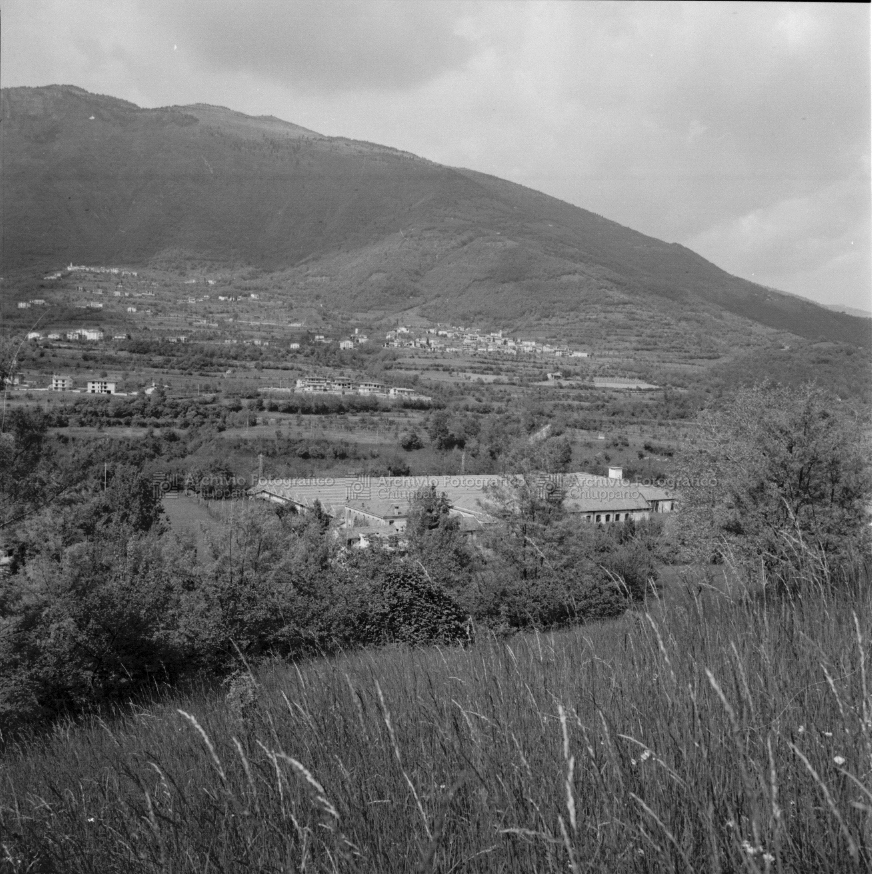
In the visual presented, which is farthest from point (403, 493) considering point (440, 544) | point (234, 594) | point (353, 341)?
point (353, 341)

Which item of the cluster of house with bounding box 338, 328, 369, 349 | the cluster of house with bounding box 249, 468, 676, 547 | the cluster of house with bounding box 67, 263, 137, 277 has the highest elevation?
the cluster of house with bounding box 67, 263, 137, 277

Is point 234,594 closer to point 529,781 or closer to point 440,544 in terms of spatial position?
point 440,544

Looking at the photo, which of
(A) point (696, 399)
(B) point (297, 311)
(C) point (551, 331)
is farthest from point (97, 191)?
(A) point (696, 399)

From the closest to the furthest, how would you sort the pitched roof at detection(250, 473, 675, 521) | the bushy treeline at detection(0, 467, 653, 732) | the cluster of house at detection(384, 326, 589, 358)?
1. the bushy treeline at detection(0, 467, 653, 732)
2. the pitched roof at detection(250, 473, 675, 521)
3. the cluster of house at detection(384, 326, 589, 358)

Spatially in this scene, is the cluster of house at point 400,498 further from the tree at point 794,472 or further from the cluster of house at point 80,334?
the cluster of house at point 80,334

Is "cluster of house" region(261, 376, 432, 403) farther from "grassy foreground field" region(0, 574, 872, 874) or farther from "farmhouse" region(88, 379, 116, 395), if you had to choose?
"grassy foreground field" region(0, 574, 872, 874)

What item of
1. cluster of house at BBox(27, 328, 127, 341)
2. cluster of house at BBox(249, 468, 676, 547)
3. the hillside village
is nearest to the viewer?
cluster of house at BBox(249, 468, 676, 547)

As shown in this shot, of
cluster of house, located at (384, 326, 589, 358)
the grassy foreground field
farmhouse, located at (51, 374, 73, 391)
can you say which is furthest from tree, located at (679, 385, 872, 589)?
cluster of house, located at (384, 326, 589, 358)
